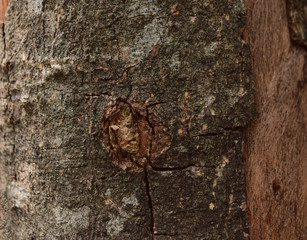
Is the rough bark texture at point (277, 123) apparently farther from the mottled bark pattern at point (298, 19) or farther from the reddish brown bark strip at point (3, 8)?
the reddish brown bark strip at point (3, 8)

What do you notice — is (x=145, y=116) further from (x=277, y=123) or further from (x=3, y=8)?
(x=3, y=8)

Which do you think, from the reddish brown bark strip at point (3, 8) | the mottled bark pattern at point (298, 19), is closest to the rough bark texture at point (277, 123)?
the mottled bark pattern at point (298, 19)

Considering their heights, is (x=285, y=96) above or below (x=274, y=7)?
→ below

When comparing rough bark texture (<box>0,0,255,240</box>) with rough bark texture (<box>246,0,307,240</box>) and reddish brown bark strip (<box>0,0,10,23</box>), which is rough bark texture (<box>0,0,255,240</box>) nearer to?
rough bark texture (<box>246,0,307,240</box>)

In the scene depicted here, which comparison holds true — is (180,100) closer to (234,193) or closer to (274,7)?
(234,193)

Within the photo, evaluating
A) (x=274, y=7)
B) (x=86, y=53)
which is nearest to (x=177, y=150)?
(x=86, y=53)

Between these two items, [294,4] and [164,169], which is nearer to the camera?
[164,169]
